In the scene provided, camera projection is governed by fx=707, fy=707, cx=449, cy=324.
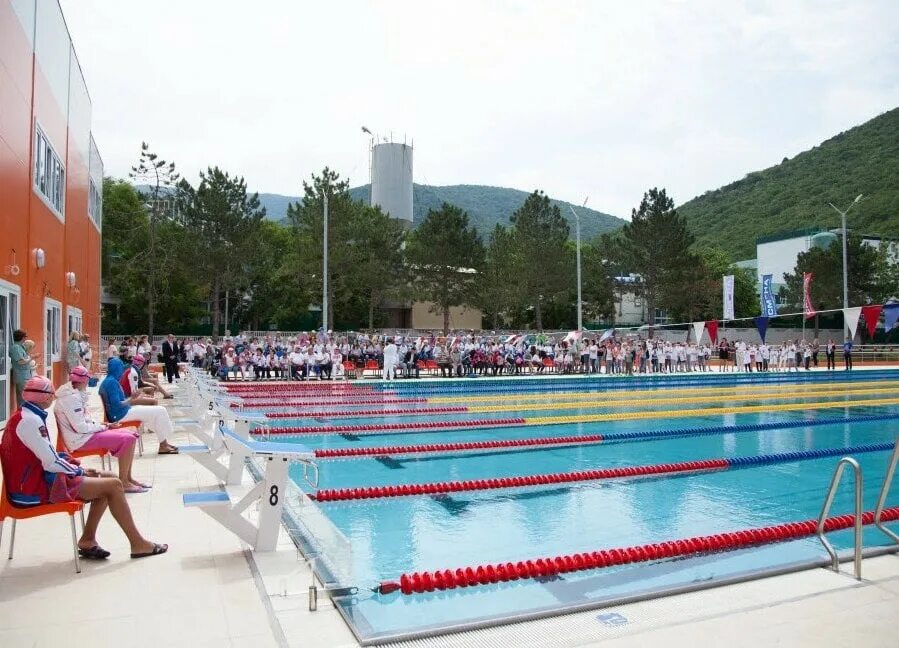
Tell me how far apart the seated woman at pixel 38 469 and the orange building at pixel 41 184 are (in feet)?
21.8

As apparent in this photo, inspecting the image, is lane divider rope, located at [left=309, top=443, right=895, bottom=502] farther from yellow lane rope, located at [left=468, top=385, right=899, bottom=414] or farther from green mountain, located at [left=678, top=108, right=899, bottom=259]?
green mountain, located at [left=678, top=108, right=899, bottom=259]

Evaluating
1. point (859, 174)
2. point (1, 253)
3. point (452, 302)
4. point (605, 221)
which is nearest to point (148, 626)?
point (1, 253)

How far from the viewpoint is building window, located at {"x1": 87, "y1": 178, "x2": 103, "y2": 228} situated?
2073cm

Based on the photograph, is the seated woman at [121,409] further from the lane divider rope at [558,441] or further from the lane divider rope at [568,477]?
the lane divider rope at [568,477]

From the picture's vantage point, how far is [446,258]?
1512 inches

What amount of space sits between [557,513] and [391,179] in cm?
5332

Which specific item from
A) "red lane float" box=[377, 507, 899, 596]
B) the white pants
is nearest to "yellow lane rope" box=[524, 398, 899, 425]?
the white pants

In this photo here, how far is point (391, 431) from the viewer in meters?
10.5

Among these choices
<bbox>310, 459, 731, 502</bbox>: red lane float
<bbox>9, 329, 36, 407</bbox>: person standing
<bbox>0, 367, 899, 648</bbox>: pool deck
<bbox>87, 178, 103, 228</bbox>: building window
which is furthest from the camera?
<bbox>87, 178, 103, 228</bbox>: building window

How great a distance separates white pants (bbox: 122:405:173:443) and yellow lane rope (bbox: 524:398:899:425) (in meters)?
5.78

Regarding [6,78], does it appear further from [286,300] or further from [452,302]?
[286,300]

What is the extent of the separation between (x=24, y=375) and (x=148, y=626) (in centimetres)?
750

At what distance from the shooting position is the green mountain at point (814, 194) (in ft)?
216

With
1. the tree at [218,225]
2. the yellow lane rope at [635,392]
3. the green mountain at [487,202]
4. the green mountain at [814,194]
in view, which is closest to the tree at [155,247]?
the tree at [218,225]
